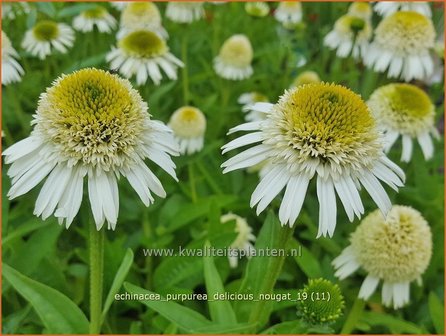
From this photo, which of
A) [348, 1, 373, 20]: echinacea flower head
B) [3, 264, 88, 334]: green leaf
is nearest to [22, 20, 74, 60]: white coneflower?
[3, 264, 88, 334]: green leaf

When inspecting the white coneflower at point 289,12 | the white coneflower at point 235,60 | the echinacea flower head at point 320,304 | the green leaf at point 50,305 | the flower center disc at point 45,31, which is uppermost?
the white coneflower at point 289,12

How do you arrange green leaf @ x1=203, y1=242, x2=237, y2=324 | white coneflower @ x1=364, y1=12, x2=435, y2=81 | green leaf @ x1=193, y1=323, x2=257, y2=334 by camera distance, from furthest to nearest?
1. white coneflower @ x1=364, y1=12, x2=435, y2=81
2. green leaf @ x1=203, y1=242, x2=237, y2=324
3. green leaf @ x1=193, y1=323, x2=257, y2=334

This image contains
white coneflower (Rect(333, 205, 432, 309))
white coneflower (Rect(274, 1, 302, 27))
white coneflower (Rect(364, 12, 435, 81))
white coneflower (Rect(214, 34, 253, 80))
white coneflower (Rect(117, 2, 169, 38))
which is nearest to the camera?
white coneflower (Rect(333, 205, 432, 309))

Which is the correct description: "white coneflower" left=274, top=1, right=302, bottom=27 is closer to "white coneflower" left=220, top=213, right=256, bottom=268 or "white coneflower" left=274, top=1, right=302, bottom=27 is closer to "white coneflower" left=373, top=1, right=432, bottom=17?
"white coneflower" left=373, top=1, right=432, bottom=17

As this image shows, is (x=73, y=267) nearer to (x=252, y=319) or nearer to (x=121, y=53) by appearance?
(x=252, y=319)

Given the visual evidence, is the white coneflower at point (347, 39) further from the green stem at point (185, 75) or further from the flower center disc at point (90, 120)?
the flower center disc at point (90, 120)

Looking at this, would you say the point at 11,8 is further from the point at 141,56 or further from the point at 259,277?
the point at 259,277

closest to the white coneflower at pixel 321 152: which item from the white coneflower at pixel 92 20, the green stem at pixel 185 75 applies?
the green stem at pixel 185 75
